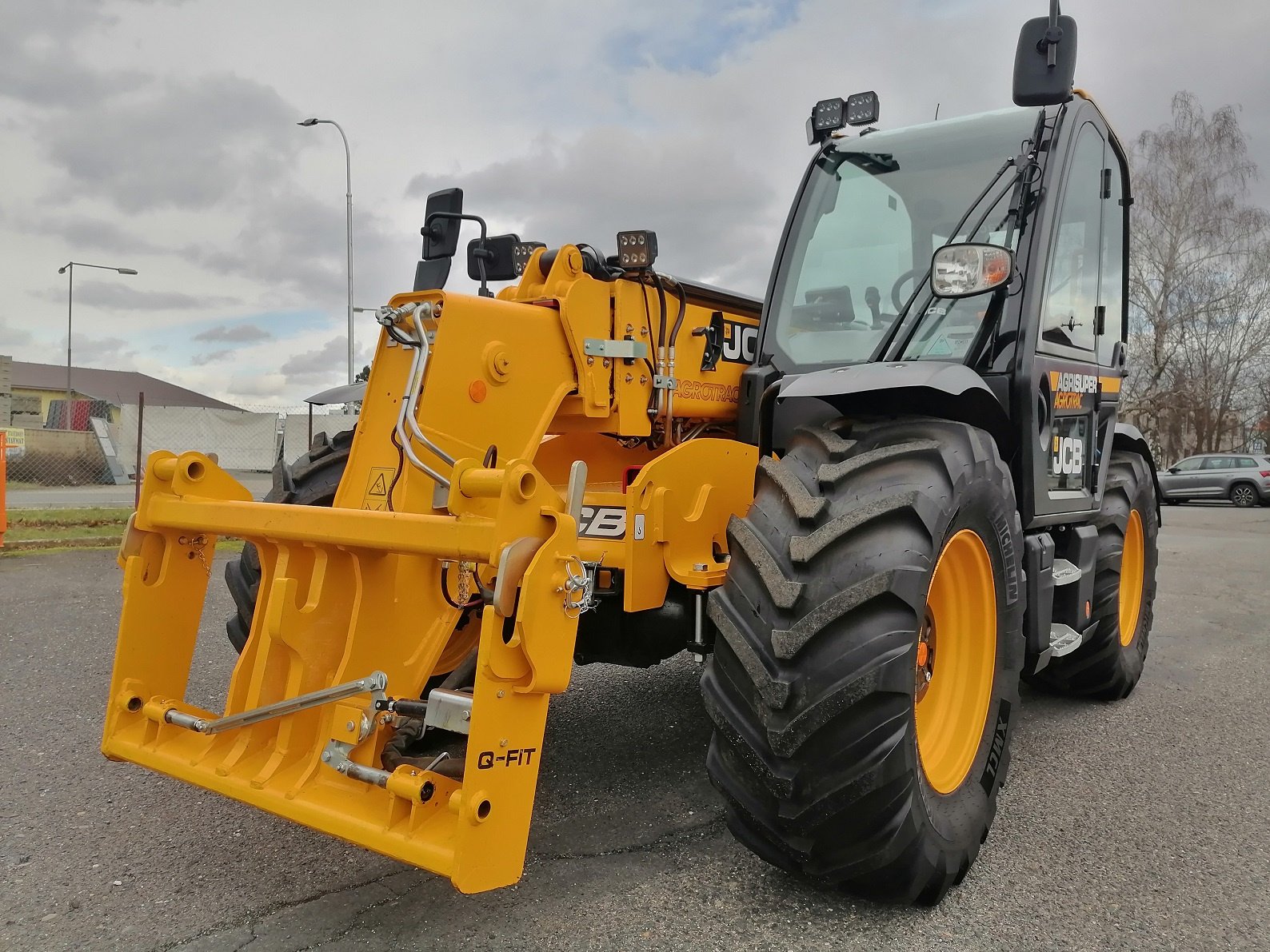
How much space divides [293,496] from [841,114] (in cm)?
287

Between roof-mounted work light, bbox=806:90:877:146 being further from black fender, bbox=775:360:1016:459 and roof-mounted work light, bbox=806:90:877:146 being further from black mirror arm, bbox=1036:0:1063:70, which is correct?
A: black fender, bbox=775:360:1016:459

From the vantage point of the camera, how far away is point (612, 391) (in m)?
3.62

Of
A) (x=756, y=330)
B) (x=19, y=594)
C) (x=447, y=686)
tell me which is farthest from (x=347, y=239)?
(x=447, y=686)

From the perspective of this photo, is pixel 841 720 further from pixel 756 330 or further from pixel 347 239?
pixel 347 239

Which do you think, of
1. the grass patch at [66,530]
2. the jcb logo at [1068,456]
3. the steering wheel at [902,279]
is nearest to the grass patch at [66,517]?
the grass patch at [66,530]

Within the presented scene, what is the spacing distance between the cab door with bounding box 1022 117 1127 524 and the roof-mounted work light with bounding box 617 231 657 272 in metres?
1.50

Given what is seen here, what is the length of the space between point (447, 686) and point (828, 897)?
4.33 ft

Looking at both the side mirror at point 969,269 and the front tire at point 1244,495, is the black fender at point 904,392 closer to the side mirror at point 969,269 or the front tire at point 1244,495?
the side mirror at point 969,269

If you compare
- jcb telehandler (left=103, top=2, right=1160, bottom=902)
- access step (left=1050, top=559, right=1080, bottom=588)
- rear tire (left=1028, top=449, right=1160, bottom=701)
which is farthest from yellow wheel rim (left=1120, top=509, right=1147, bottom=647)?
access step (left=1050, top=559, right=1080, bottom=588)

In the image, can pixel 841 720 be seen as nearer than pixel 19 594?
Yes

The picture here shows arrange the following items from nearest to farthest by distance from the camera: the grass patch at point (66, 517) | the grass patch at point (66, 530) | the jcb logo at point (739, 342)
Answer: the jcb logo at point (739, 342), the grass patch at point (66, 530), the grass patch at point (66, 517)

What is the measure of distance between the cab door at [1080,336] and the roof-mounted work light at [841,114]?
843 millimetres

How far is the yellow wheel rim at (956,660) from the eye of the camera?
9.87ft

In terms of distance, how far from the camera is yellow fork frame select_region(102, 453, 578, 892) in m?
2.27
